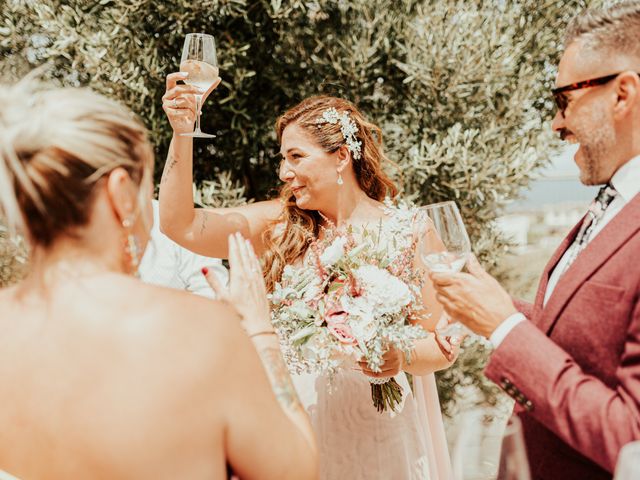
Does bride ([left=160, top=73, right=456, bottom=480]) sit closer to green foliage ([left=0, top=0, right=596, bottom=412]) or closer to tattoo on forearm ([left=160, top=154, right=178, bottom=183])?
tattoo on forearm ([left=160, top=154, right=178, bottom=183])

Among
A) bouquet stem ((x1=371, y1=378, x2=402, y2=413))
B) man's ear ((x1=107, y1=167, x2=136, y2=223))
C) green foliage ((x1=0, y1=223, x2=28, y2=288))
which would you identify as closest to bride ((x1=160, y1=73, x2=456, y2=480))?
bouquet stem ((x1=371, y1=378, x2=402, y2=413))

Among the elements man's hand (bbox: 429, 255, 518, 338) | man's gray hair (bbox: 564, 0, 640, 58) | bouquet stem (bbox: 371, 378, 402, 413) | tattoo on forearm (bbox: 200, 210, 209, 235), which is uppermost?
man's gray hair (bbox: 564, 0, 640, 58)

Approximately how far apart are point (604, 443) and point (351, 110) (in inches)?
100

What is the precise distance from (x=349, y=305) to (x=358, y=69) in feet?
10.0

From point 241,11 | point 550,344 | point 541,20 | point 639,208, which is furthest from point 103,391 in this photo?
point 541,20

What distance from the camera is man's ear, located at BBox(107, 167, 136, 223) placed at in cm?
150

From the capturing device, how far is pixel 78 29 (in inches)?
202

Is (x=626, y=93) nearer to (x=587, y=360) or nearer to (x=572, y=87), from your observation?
(x=572, y=87)

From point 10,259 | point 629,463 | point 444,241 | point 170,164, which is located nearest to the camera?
point 629,463

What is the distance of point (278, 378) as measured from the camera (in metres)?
1.74

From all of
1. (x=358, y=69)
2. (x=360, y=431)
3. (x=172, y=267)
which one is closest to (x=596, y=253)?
(x=360, y=431)

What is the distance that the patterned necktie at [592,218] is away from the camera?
6.33ft

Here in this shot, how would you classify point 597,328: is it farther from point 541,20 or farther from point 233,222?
point 541,20

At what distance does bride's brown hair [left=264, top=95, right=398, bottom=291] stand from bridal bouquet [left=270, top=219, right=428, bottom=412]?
479 millimetres
